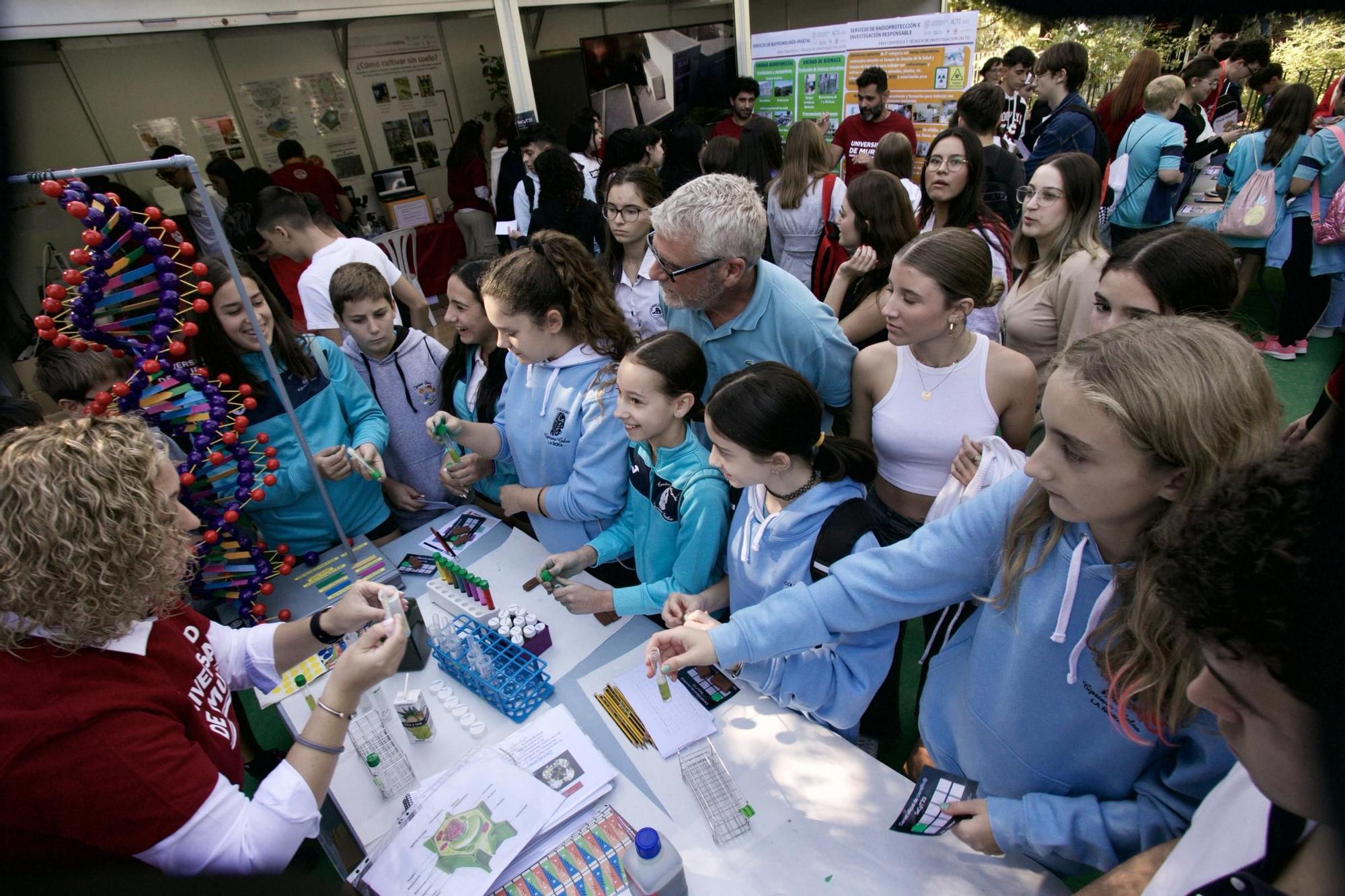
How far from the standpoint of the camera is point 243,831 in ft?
3.94

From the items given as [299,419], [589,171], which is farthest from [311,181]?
[299,419]

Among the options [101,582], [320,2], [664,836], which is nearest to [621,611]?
[664,836]

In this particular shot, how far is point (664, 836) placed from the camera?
4.74 feet

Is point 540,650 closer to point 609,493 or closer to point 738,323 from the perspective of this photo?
point 609,493

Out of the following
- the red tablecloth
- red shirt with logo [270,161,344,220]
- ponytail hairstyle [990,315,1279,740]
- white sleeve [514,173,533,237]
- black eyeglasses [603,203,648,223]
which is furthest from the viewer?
the red tablecloth

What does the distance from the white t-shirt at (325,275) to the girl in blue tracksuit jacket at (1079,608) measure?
2.69 metres

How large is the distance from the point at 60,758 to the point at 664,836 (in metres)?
1.07

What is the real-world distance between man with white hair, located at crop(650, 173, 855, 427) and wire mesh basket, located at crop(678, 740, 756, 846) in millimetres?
1228

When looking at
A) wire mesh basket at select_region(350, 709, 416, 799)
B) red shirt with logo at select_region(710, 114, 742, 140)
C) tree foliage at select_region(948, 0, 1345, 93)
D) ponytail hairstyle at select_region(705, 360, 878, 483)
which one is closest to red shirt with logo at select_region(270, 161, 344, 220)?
red shirt with logo at select_region(710, 114, 742, 140)

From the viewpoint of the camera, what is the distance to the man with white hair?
2.23 meters

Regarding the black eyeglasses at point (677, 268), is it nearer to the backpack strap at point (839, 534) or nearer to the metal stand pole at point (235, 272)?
the backpack strap at point (839, 534)

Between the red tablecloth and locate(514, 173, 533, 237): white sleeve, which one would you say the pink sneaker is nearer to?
locate(514, 173, 533, 237): white sleeve

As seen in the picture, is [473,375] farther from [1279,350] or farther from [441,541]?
[1279,350]

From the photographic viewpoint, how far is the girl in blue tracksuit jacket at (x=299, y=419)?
2301mm
